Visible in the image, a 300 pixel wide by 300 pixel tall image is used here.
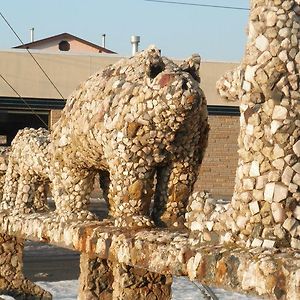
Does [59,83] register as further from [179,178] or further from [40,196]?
[179,178]

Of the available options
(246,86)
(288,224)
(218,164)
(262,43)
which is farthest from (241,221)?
(218,164)

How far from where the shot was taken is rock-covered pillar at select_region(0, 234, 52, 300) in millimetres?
6090

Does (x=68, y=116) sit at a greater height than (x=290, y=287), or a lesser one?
A: greater

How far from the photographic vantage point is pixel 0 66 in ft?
53.4

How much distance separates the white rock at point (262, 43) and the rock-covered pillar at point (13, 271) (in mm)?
3207

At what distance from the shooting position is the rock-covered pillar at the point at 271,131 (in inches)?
130

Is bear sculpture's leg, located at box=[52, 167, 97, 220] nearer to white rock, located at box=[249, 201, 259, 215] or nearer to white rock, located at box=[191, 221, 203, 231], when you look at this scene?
white rock, located at box=[191, 221, 203, 231]

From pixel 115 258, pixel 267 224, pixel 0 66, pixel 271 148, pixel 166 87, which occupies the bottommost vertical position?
pixel 115 258

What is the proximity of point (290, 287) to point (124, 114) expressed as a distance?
5.42 feet

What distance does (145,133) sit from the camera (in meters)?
4.35

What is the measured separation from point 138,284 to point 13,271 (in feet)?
6.23

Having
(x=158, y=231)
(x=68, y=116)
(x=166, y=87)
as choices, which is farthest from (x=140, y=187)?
(x=68, y=116)

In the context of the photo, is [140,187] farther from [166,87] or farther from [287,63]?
[287,63]

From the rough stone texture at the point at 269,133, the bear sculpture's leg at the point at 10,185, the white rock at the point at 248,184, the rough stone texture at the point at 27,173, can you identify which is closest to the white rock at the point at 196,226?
the rough stone texture at the point at 269,133
